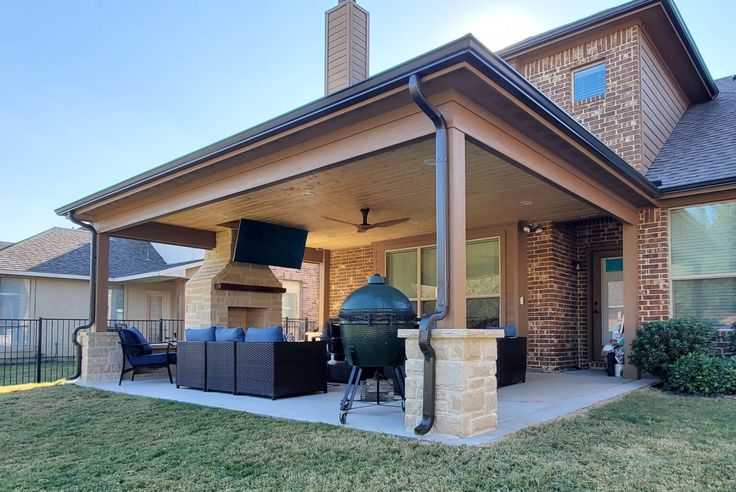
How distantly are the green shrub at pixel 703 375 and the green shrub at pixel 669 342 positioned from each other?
0.14m

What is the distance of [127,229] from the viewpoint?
8852 millimetres

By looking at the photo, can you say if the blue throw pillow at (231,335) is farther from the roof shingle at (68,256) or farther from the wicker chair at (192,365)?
the roof shingle at (68,256)

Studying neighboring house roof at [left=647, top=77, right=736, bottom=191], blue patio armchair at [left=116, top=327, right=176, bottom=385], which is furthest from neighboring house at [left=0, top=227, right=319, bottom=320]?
neighboring house roof at [left=647, top=77, right=736, bottom=191]

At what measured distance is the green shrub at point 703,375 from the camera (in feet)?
21.1

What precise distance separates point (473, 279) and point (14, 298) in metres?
12.6

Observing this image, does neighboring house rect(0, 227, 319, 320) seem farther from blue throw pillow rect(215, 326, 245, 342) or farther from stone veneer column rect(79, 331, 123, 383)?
blue throw pillow rect(215, 326, 245, 342)

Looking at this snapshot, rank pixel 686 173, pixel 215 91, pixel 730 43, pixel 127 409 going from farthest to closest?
1. pixel 215 91
2. pixel 730 43
3. pixel 686 173
4. pixel 127 409

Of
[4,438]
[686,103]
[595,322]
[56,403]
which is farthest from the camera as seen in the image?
[686,103]

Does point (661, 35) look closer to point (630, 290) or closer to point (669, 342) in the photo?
point (630, 290)

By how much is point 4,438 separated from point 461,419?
370 cm

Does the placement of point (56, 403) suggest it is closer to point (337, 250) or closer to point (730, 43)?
point (337, 250)


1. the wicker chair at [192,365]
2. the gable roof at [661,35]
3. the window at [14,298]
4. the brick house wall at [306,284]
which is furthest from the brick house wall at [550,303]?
the window at [14,298]

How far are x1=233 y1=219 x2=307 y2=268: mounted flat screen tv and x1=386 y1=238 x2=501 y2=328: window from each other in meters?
2.22

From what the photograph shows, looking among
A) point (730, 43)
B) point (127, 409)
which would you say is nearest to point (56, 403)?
point (127, 409)
